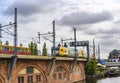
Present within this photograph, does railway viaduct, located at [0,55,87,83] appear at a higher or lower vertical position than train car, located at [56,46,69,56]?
lower

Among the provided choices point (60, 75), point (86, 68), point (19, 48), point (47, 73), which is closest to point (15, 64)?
point (19, 48)

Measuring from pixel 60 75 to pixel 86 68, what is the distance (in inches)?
945

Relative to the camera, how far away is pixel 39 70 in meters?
51.3

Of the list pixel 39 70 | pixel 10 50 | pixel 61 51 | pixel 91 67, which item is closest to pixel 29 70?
pixel 39 70

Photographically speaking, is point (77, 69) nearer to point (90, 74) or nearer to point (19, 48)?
point (90, 74)

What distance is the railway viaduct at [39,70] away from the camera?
42156 mm

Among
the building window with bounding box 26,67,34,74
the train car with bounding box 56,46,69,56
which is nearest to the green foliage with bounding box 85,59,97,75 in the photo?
the train car with bounding box 56,46,69,56

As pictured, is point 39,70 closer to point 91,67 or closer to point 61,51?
point 61,51

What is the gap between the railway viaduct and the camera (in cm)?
4216

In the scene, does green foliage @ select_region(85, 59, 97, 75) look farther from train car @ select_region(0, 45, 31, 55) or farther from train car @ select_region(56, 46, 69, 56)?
train car @ select_region(0, 45, 31, 55)

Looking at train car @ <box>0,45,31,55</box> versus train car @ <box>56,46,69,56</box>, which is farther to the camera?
train car @ <box>56,46,69,56</box>

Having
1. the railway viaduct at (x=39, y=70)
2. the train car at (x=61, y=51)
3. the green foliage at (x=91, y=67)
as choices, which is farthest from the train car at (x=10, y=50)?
the green foliage at (x=91, y=67)

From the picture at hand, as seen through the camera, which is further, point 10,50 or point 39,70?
point 39,70

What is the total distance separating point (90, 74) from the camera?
3339 inches
